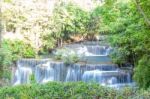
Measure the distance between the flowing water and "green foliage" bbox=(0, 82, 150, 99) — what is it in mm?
7799

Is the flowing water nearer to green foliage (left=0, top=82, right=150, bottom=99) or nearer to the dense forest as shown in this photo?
the dense forest

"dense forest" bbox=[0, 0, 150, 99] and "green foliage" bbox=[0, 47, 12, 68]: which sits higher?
"dense forest" bbox=[0, 0, 150, 99]

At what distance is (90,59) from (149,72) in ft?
27.2

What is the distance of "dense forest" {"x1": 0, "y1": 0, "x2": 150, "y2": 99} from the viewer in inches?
648

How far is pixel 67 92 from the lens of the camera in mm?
7703

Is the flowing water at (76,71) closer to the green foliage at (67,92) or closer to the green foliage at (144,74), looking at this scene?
the green foliage at (144,74)

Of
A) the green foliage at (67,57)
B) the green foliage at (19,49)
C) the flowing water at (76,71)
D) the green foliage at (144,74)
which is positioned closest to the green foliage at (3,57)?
the flowing water at (76,71)

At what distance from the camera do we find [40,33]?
21688mm

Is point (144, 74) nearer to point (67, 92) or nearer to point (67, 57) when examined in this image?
point (67, 92)

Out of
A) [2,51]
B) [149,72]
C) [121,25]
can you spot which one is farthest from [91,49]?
[149,72]

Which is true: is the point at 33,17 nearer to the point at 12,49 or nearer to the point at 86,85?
the point at 12,49

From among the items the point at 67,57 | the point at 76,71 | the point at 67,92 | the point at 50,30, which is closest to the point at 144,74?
the point at 67,92

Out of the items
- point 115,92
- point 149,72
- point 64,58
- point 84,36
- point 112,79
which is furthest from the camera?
point 84,36

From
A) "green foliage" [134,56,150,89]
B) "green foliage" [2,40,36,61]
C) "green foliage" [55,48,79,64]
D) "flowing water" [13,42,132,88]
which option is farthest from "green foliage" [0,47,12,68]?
"green foliage" [134,56,150,89]
